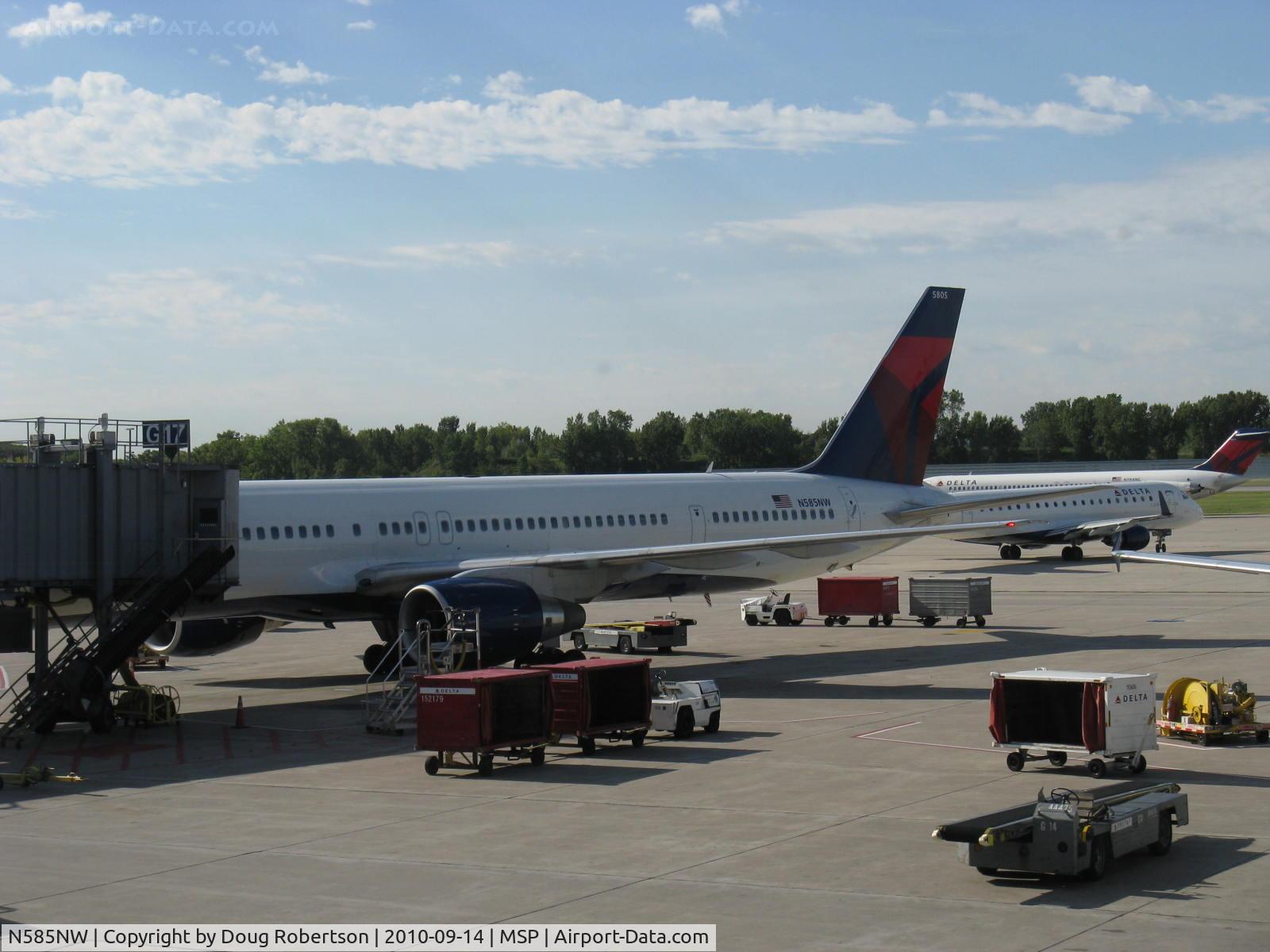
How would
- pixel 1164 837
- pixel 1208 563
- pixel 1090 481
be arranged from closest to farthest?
pixel 1164 837 → pixel 1208 563 → pixel 1090 481

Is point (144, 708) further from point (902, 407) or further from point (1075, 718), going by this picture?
point (902, 407)

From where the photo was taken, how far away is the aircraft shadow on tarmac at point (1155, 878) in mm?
14891

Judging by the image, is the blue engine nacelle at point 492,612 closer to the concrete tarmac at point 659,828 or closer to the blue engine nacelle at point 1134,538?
the concrete tarmac at point 659,828

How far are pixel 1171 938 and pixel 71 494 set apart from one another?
21358mm

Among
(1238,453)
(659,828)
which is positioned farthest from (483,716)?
(1238,453)

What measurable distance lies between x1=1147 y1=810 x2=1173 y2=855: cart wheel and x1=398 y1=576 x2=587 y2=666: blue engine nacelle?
16.5m

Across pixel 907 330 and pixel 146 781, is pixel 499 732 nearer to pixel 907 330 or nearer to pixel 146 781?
pixel 146 781

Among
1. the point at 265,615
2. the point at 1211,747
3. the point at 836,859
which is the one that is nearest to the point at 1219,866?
the point at 836,859

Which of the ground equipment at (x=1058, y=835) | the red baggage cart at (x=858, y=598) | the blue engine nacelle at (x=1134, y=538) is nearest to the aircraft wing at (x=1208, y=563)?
the ground equipment at (x=1058, y=835)

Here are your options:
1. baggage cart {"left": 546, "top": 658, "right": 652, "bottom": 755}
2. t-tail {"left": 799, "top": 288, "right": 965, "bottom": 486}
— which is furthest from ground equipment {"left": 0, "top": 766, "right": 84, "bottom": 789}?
t-tail {"left": 799, "top": 288, "right": 965, "bottom": 486}

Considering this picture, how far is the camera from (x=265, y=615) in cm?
3397

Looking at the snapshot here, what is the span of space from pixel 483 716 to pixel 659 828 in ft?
16.5

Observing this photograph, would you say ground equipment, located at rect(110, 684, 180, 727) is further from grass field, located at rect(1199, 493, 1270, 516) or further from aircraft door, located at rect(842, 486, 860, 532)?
grass field, located at rect(1199, 493, 1270, 516)

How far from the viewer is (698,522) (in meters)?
41.4
